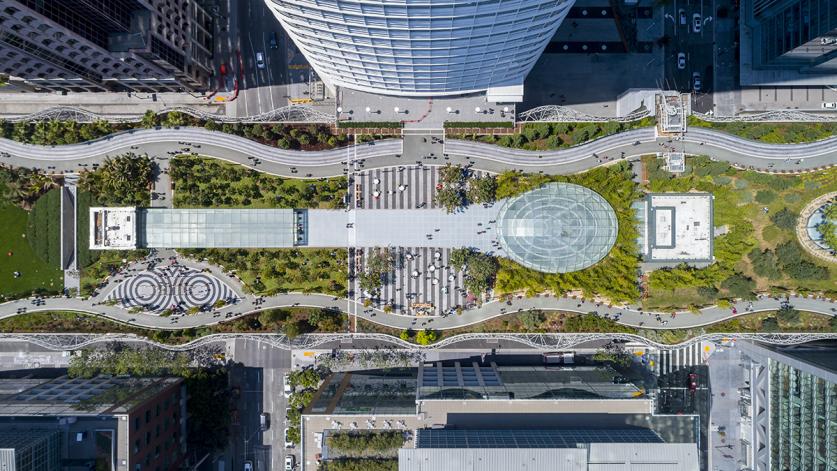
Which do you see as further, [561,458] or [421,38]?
[561,458]

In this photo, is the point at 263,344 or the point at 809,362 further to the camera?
the point at 263,344

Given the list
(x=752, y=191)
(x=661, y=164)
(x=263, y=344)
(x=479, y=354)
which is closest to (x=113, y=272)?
(x=263, y=344)

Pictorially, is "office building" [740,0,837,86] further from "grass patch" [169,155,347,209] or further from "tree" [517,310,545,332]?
"grass patch" [169,155,347,209]

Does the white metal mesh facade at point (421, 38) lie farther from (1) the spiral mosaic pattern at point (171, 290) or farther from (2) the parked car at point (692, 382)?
(2) the parked car at point (692, 382)

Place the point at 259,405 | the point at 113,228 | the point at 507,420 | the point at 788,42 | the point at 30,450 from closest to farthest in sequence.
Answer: the point at 30,450
the point at 507,420
the point at 788,42
the point at 113,228
the point at 259,405

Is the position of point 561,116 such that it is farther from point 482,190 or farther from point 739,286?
point 739,286

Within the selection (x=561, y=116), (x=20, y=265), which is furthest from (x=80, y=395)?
(x=561, y=116)

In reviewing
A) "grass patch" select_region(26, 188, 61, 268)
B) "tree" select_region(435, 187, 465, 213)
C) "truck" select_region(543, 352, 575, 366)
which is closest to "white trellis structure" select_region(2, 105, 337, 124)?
"grass patch" select_region(26, 188, 61, 268)

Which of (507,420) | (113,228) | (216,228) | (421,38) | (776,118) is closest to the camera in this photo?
(421,38)

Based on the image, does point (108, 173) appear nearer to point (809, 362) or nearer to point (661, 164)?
point (661, 164)
